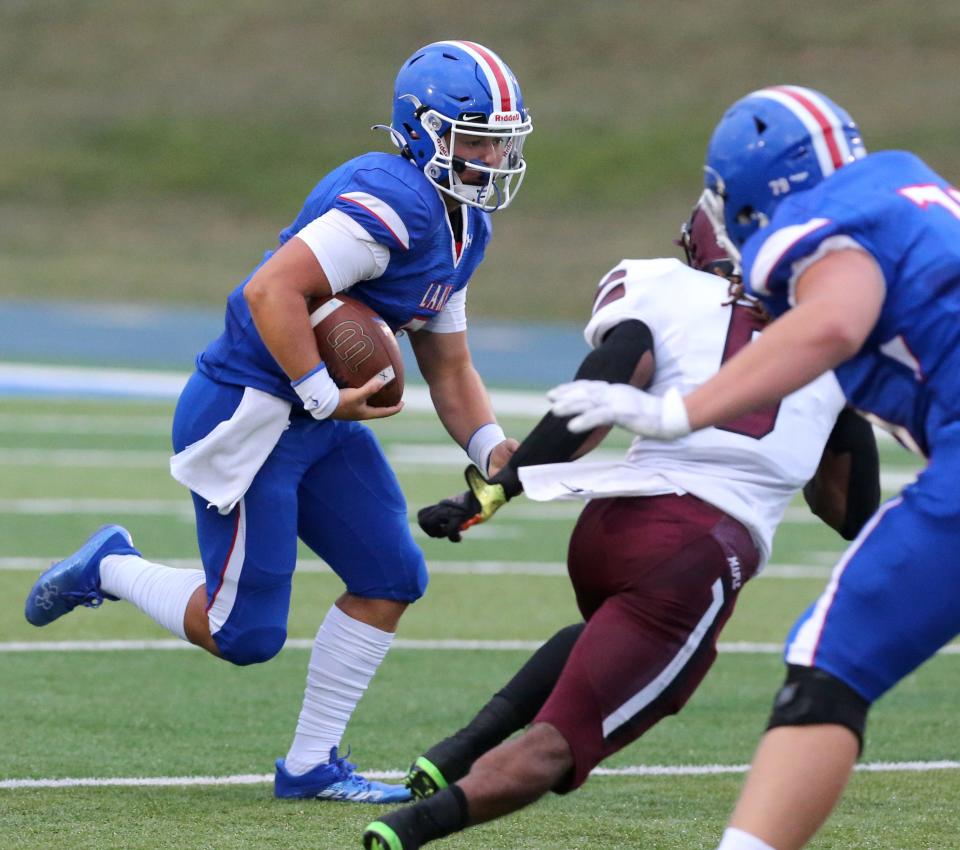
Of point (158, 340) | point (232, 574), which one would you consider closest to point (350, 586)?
point (232, 574)

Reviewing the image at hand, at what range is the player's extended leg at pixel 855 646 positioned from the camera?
270 cm

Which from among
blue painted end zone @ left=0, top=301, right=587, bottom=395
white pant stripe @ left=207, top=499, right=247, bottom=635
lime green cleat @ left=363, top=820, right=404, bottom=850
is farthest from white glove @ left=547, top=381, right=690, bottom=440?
blue painted end zone @ left=0, top=301, right=587, bottom=395

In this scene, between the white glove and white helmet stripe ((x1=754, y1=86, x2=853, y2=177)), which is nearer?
the white glove

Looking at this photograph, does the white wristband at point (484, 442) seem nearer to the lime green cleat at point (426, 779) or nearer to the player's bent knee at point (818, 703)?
the lime green cleat at point (426, 779)

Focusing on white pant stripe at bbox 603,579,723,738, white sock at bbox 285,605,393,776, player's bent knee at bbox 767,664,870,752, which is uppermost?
player's bent knee at bbox 767,664,870,752

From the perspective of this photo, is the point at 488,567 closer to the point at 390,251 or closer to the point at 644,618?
the point at 390,251

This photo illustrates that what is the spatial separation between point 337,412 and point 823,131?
1385 mm

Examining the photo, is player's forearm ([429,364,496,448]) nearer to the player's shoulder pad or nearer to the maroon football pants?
the player's shoulder pad

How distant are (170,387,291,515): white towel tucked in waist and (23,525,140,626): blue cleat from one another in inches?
19.1

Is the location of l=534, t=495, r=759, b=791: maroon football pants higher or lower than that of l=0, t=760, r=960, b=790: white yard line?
higher

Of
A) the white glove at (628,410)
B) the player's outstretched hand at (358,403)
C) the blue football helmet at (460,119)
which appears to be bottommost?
the player's outstretched hand at (358,403)

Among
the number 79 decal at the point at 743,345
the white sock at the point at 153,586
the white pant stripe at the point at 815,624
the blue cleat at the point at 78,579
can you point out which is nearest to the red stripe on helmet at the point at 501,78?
the number 79 decal at the point at 743,345

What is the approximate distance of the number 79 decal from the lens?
326cm

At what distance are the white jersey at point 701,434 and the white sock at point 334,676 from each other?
3.75 ft
